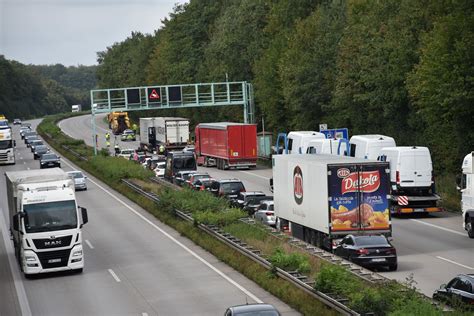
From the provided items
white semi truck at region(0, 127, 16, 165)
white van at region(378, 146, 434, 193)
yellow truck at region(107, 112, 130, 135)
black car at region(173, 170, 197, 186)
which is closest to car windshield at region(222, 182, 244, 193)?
black car at region(173, 170, 197, 186)

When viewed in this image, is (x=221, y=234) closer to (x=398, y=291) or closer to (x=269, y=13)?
(x=398, y=291)

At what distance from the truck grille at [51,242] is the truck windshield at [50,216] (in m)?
0.31

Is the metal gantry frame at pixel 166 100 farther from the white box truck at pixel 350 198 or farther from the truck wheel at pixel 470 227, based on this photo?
the white box truck at pixel 350 198

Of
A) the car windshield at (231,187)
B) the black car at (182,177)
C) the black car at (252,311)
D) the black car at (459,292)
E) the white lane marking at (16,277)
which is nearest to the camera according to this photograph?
the black car at (252,311)

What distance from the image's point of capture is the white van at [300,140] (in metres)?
59.6

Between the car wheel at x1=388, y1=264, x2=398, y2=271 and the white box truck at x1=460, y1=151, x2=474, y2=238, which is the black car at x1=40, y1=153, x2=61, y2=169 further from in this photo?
the car wheel at x1=388, y1=264, x2=398, y2=271

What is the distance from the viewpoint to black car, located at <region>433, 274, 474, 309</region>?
23.4 metres

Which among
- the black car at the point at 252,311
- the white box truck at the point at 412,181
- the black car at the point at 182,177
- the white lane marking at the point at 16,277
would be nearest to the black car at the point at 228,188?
the black car at the point at 182,177

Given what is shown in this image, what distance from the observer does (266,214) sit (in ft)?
146

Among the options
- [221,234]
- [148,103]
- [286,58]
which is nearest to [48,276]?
[221,234]

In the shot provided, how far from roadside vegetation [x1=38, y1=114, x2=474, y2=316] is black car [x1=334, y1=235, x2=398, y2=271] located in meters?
1.53

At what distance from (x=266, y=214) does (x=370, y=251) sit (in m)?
12.6

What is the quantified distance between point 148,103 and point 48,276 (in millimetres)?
69151

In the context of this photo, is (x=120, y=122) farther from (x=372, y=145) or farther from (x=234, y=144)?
(x=372, y=145)
